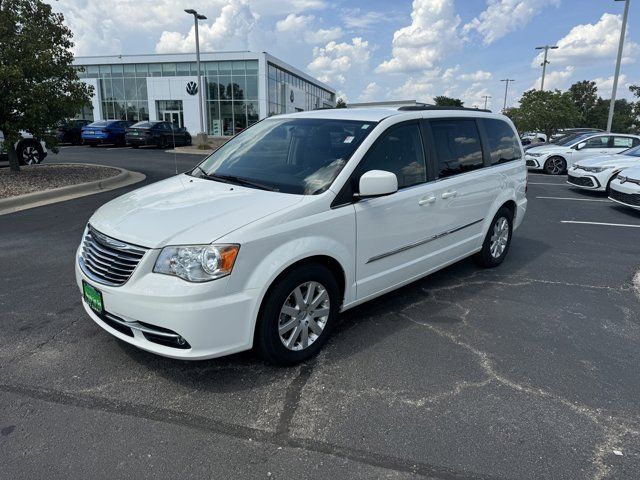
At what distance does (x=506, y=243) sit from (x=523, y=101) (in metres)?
31.6

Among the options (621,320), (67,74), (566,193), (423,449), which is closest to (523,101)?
(566,193)

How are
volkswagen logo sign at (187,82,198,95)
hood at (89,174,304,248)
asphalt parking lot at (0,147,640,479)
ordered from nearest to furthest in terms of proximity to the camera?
asphalt parking lot at (0,147,640,479) < hood at (89,174,304,248) < volkswagen logo sign at (187,82,198,95)

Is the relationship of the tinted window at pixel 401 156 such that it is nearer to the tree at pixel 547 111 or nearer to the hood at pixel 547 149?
the hood at pixel 547 149

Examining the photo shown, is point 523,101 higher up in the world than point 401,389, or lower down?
higher up

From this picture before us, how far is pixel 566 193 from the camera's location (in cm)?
1279

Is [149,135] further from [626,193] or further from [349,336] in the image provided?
[349,336]

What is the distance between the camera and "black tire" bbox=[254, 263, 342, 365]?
3.22 metres

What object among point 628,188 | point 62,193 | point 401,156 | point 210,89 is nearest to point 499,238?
point 401,156

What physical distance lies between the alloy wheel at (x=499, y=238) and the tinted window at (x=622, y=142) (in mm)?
12435

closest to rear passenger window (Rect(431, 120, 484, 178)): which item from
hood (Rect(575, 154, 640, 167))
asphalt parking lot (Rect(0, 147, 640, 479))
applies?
asphalt parking lot (Rect(0, 147, 640, 479))

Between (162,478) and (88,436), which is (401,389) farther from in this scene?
(88,436)

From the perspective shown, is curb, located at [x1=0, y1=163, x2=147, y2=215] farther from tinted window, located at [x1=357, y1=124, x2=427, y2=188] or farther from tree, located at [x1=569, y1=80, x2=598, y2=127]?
tree, located at [x1=569, y1=80, x2=598, y2=127]

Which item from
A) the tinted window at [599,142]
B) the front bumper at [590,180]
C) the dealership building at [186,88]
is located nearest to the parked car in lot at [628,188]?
the front bumper at [590,180]

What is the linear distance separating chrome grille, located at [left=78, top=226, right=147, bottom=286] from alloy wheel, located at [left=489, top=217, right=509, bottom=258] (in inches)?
167
